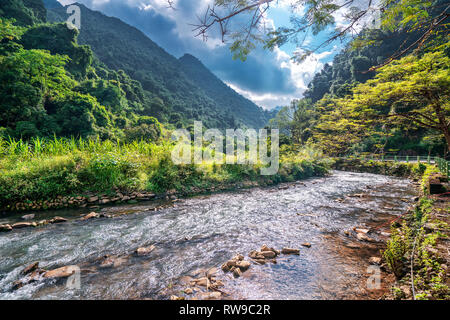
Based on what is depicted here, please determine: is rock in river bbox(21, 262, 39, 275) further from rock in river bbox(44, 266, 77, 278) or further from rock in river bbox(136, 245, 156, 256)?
rock in river bbox(136, 245, 156, 256)

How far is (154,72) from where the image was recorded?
7212cm

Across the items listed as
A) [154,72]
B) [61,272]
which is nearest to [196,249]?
[61,272]

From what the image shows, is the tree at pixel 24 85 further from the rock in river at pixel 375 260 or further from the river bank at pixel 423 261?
the river bank at pixel 423 261

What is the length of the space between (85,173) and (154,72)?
77.8m

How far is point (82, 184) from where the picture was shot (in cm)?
664

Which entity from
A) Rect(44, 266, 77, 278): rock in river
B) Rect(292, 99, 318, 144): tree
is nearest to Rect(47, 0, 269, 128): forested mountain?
Rect(292, 99, 318, 144): tree

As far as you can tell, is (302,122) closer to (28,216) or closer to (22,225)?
(28,216)

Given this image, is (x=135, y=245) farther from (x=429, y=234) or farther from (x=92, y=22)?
(x=92, y=22)

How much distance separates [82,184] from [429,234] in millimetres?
9664

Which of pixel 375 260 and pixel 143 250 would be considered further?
pixel 143 250

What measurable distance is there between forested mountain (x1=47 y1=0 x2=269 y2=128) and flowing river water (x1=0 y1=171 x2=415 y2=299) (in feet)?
129

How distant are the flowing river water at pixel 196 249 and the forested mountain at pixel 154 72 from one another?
129ft

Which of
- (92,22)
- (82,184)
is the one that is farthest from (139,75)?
(82,184)
